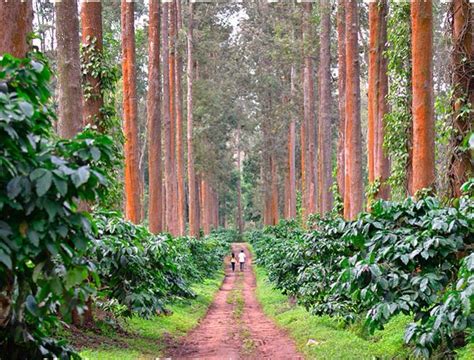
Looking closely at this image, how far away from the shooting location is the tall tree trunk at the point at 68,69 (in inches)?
365

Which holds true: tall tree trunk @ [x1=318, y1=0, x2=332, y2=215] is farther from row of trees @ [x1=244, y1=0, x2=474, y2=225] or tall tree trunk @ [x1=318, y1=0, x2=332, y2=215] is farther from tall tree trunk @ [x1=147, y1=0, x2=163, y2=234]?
tall tree trunk @ [x1=147, y1=0, x2=163, y2=234]

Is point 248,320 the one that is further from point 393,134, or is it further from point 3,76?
point 3,76

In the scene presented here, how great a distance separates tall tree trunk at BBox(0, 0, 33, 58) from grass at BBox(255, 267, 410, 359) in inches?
228

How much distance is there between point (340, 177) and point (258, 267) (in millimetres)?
13787

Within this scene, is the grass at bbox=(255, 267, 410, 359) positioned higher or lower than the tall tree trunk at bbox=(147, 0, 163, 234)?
lower

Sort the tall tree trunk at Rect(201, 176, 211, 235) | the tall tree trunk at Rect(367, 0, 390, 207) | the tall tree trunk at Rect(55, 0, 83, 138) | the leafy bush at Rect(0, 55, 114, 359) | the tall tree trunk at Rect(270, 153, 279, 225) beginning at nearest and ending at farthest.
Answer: the leafy bush at Rect(0, 55, 114, 359)
the tall tree trunk at Rect(55, 0, 83, 138)
the tall tree trunk at Rect(367, 0, 390, 207)
the tall tree trunk at Rect(201, 176, 211, 235)
the tall tree trunk at Rect(270, 153, 279, 225)

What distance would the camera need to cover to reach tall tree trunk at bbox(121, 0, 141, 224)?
52.6 feet

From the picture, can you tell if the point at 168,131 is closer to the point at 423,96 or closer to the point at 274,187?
the point at 423,96

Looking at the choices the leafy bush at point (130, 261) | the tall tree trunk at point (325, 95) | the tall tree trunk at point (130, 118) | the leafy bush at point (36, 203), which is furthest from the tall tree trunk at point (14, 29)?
the tall tree trunk at point (325, 95)

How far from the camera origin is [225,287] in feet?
84.2

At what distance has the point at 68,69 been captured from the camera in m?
9.36

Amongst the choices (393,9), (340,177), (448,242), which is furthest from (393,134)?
(340,177)

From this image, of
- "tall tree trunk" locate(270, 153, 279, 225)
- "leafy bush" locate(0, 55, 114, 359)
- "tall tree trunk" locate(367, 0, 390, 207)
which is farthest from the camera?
"tall tree trunk" locate(270, 153, 279, 225)

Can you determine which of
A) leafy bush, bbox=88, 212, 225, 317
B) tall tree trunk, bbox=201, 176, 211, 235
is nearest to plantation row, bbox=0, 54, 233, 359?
leafy bush, bbox=88, 212, 225, 317
